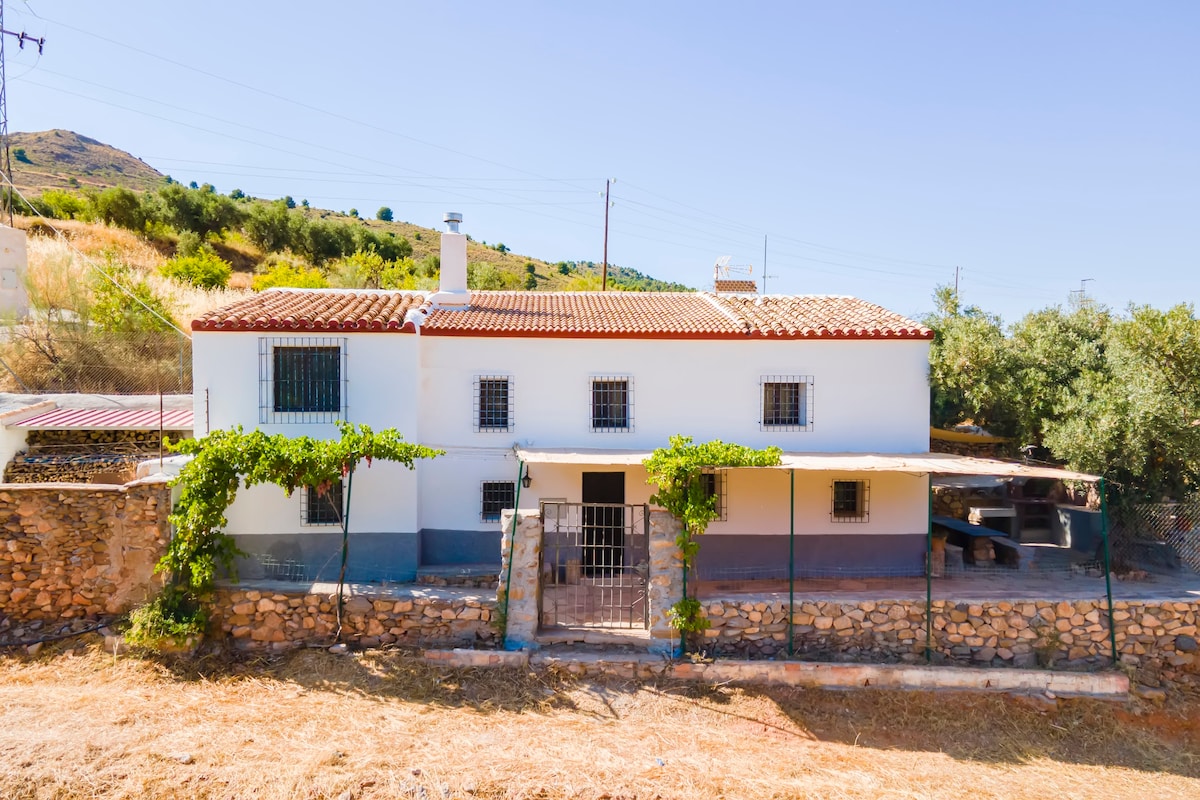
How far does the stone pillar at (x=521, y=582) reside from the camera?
10555 mm

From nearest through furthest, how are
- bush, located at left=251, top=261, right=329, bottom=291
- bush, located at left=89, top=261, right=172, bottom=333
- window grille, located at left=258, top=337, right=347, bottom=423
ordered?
window grille, located at left=258, top=337, right=347, bottom=423
bush, located at left=89, top=261, right=172, bottom=333
bush, located at left=251, top=261, right=329, bottom=291

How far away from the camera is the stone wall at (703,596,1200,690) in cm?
1104

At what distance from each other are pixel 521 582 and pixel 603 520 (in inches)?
137

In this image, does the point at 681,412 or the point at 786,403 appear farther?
the point at 786,403

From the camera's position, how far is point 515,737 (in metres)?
8.58

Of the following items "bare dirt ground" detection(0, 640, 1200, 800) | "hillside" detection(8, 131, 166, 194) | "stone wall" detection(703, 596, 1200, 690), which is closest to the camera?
"bare dirt ground" detection(0, 640, 1200, 800)

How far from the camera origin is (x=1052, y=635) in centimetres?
1114

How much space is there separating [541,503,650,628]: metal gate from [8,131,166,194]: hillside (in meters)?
62.6

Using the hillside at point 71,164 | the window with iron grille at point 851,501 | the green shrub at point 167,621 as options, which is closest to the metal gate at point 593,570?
the window with iron grille at point 851,501

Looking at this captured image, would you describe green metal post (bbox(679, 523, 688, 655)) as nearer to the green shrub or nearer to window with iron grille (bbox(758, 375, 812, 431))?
window with iron grille (bbox(758, 375, 812, 431))

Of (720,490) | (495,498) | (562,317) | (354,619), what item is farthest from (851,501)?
(354,619)

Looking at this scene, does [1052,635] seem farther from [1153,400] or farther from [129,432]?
[129,432]

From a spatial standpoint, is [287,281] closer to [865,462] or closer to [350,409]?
[350,409]

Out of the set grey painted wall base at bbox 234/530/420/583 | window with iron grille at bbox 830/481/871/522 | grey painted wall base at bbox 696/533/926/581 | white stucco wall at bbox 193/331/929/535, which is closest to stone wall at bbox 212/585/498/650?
grey painted wall base at bbox 234/530/420/583
